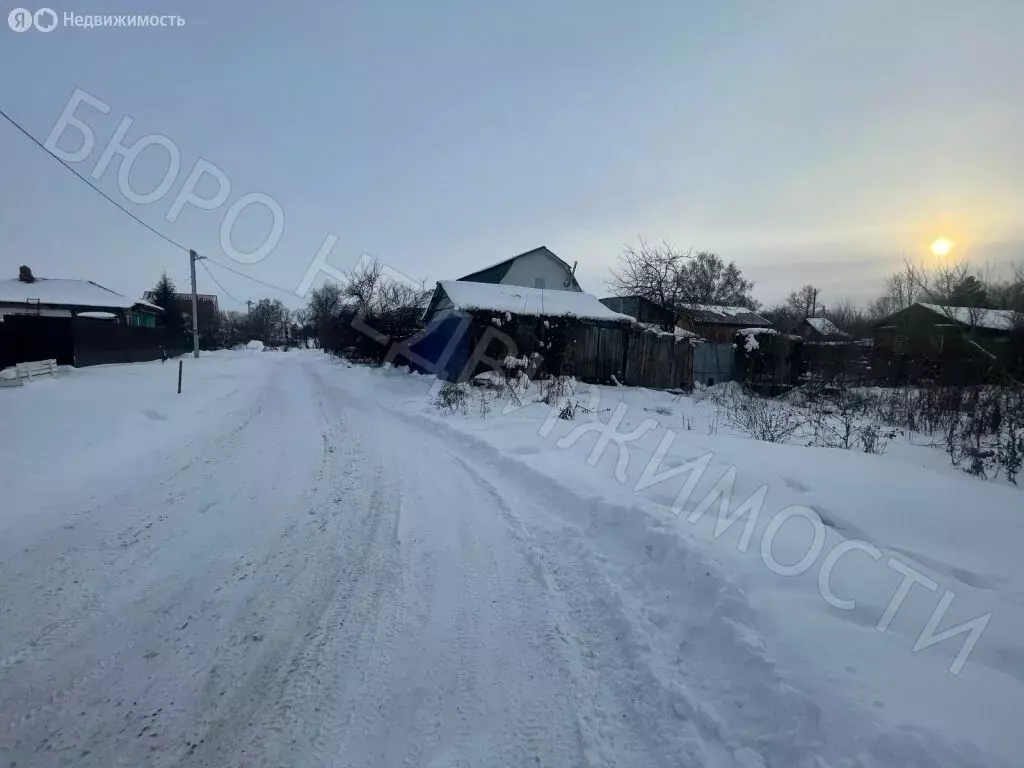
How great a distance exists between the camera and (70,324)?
19641mm

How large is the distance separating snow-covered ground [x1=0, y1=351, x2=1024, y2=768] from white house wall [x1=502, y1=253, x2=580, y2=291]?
2676cm

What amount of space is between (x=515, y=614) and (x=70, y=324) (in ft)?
79.9

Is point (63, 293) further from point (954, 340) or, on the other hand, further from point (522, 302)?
point (954, 340)

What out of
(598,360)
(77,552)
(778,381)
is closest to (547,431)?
(77,552)

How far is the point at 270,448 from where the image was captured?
7.86m

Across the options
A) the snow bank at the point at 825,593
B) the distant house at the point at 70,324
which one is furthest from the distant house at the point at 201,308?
the snow bank at the point at 825,593

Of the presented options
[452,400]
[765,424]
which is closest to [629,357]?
[452,400]

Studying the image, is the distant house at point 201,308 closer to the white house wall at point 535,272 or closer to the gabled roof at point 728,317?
the white house wall at point 535,272

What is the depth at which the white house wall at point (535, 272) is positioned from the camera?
32.1m

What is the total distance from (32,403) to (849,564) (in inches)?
535

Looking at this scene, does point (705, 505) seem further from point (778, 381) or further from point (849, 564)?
point (778, 381)

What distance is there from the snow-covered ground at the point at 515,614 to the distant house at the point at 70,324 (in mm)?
15792

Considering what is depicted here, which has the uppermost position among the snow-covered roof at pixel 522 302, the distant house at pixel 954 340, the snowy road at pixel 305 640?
the distant house at pixel 954 340

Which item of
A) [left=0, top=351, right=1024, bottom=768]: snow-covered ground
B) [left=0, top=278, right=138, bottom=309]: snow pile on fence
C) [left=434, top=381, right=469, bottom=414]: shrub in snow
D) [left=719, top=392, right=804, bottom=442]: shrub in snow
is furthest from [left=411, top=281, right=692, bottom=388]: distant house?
[left=0, top=278, right=138, bottom=309]: snow pile on fence
